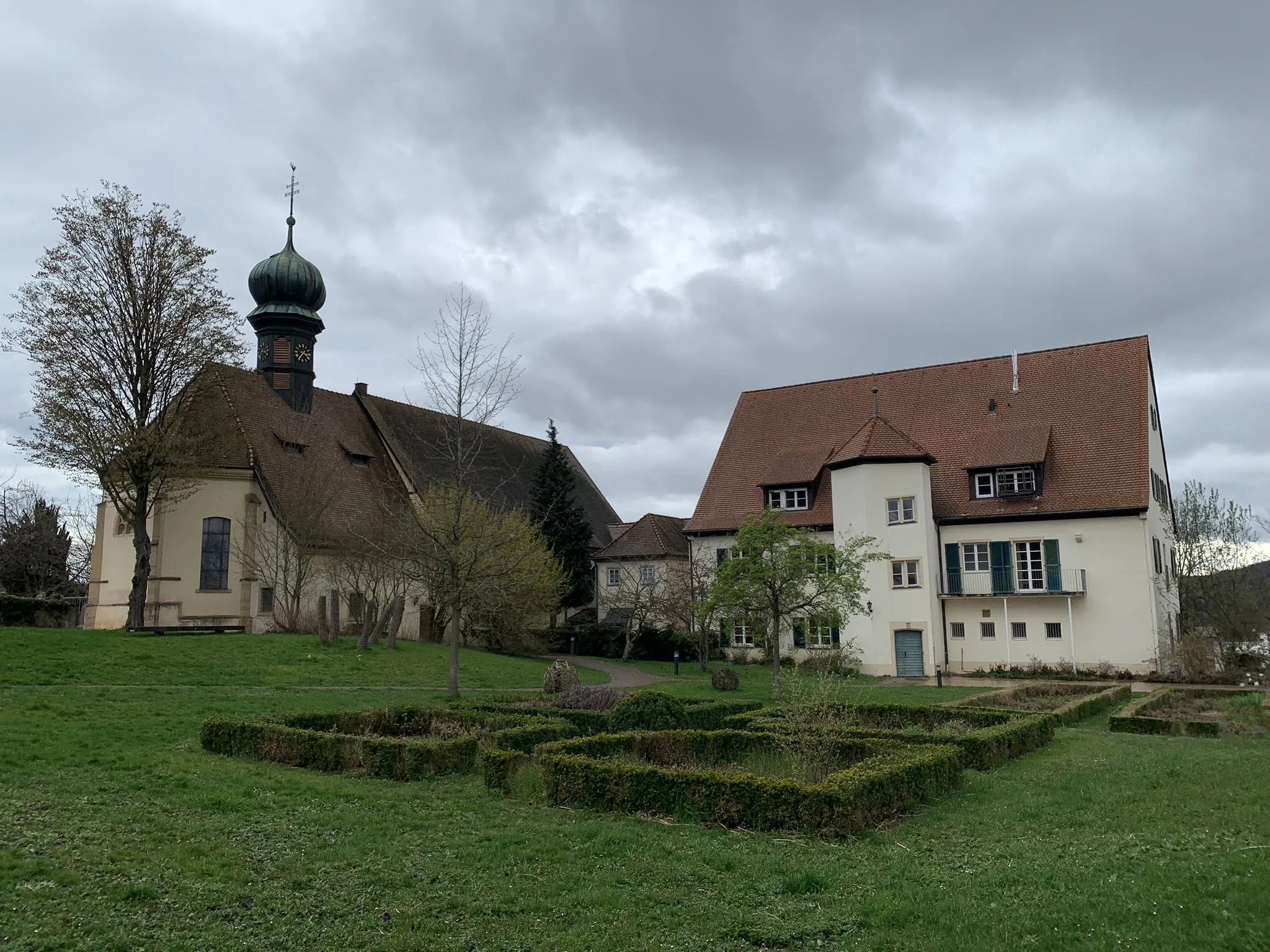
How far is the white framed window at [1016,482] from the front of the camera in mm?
35156

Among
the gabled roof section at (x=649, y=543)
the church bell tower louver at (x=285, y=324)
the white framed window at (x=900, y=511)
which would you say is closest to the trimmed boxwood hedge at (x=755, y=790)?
the white framed window at (x=900, y=511)

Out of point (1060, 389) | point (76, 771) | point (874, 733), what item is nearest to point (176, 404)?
point (76, 771)

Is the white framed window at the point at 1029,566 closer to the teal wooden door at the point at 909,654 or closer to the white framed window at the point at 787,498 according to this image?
the teal wooden door at the point at 909,654

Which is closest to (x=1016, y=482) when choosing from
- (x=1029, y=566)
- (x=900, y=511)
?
(x=1029, y=566)

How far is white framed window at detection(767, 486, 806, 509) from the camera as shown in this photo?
1532 inches

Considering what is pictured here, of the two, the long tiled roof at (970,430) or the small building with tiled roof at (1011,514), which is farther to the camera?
the long tiled roof at (970,430)

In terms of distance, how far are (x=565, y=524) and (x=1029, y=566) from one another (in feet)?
65.4

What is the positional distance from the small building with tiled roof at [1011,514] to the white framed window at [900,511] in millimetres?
61

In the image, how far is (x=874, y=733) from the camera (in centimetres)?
1443

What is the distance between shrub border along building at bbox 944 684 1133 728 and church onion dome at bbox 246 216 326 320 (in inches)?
1268

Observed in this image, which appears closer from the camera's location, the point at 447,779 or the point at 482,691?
the point at 447,779

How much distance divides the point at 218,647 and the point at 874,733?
752 inches

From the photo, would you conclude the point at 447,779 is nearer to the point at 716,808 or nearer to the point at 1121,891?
the point at 716,808

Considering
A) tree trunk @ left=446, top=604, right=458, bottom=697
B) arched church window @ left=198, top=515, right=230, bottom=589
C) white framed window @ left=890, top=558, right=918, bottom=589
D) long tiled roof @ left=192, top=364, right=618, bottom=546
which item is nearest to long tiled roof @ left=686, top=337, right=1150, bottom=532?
white framed window @ left=890, top=558, right=918, bottom=589
